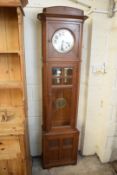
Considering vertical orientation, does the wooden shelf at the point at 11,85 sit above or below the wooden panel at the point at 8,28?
below

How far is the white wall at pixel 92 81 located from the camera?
1864 millimetres

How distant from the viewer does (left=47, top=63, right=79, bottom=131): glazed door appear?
1797mm

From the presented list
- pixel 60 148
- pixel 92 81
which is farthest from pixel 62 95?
pixel 60 148

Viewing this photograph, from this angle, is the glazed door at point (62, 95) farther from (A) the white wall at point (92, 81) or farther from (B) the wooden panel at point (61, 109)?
(A) the white wall at point (92, 81)

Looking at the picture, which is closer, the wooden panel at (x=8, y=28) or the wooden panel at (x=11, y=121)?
the wooden panel at (x=11, y=121)

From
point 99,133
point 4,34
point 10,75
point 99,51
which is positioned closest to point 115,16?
point 99,51

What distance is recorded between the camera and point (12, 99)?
1.84m

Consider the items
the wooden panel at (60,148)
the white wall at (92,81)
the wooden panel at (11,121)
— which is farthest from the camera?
the wooden panel at (60,148)

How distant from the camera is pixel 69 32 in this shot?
171 cm

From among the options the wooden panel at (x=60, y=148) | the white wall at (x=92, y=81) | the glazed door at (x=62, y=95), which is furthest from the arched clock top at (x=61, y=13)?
the wooden panel at (x=60, y=148)

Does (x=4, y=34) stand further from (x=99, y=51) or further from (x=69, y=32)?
(x=99, y=51)

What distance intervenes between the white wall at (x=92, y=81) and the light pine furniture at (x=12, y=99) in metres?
0.24

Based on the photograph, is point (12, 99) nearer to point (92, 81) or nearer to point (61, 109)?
point (61, 109)

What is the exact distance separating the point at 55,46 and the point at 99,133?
4.68 feet
